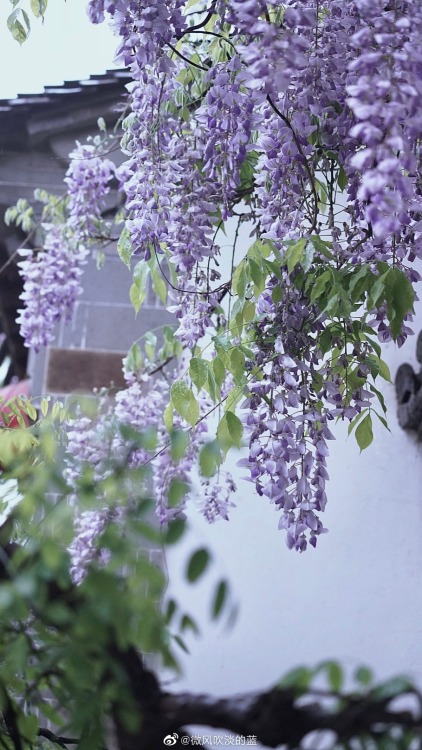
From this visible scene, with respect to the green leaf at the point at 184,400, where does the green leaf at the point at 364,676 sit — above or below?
below

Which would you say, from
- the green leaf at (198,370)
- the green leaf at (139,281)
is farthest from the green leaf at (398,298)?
the green leaf at (139,281)

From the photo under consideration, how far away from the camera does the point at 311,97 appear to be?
1.66 meters

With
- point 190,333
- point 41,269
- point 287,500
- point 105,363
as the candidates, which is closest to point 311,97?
point 190,333

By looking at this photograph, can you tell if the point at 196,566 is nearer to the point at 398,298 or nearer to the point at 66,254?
the point at 398,298

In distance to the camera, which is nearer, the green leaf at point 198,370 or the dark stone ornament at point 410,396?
the green leaf at point 198,370

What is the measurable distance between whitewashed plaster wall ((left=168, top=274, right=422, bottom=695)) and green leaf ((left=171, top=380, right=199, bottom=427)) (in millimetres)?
728

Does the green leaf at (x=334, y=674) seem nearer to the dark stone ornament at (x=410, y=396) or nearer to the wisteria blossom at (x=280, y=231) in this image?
the wisteria blossom at (x=280, y=231)

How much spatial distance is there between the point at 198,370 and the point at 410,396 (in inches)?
40.1

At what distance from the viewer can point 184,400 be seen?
187cm

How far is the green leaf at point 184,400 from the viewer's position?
1.86 metres

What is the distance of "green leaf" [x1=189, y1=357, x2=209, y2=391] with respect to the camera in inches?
71.3

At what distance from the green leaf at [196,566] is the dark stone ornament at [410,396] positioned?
6.73 feet

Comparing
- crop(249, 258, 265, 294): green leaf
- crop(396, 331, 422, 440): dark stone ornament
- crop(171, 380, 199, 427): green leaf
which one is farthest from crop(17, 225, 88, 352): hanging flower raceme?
crop(249, 258, 265, 294): green leaf

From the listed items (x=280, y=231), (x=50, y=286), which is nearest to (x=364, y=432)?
(x=280, y=231)
